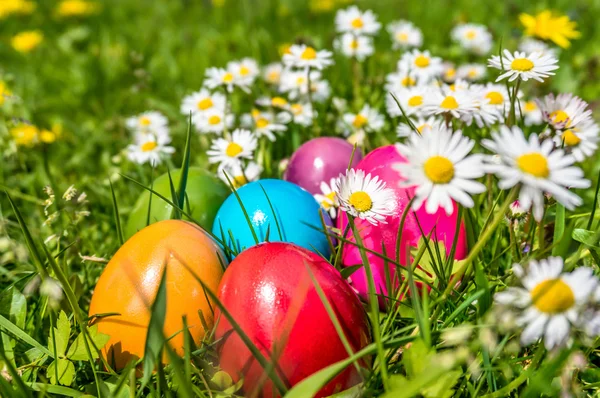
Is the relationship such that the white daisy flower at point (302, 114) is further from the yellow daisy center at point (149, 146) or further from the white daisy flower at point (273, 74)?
the yellow daisy center at point (149, 146)

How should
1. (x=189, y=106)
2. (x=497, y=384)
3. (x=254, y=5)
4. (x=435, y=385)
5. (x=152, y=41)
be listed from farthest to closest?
1. (x=254, y=5)
2. (x=152, y=41)
3. (x=189, y=106)
4. (x=497, y=384)
5. (x=435, y=385)

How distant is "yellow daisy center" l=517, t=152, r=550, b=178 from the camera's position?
79 centimetres

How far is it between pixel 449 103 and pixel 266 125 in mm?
696

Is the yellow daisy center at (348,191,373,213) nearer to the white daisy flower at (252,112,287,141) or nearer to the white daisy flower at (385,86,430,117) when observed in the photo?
the white daisy flower at (385,86,430,117)

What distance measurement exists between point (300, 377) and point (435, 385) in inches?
8.5

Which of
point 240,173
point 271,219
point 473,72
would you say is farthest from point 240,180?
point 473,72

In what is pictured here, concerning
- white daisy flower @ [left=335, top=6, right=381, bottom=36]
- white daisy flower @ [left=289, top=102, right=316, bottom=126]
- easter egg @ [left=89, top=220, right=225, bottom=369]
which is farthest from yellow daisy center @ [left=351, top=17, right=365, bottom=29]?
easter egg @ [left=89, top=220, right=225, bottom=369]

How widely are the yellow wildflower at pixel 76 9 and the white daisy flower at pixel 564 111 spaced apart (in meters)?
3.40

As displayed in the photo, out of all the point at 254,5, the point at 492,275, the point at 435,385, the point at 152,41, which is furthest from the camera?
the point at 254,5

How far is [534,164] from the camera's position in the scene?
2.61 feet

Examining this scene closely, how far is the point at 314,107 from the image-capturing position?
6.79 ft

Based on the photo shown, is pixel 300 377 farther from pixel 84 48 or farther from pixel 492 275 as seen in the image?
pixel 84 48

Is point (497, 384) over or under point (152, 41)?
under

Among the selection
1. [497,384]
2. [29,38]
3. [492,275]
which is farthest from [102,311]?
[29,38]
